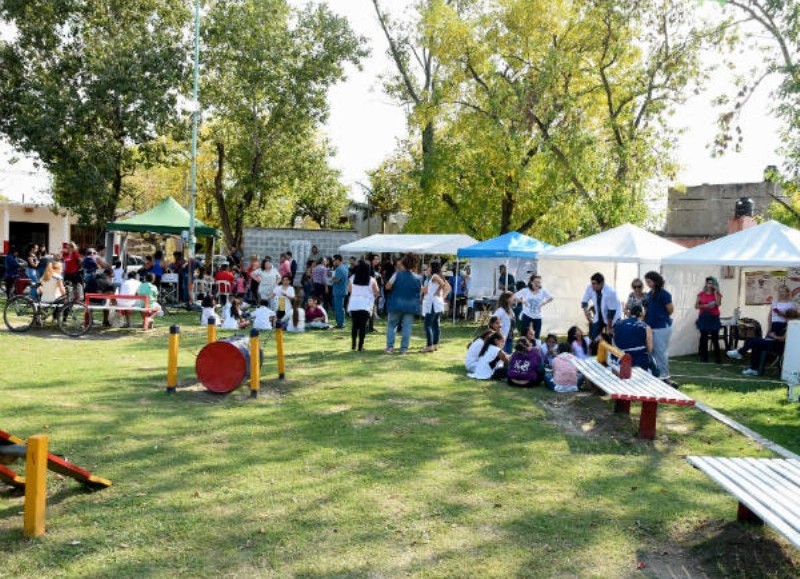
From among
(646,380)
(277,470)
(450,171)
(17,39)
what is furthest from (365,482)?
(17,39)

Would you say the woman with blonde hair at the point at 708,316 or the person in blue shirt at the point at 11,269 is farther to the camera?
the person in blue shirt at the point at 11,269

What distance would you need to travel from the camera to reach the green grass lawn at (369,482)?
4.55 metres

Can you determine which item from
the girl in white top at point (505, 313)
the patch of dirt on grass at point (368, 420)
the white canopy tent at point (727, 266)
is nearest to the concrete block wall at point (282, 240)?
the white canopy tent at point (727, 266)

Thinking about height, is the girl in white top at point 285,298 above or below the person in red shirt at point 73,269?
below

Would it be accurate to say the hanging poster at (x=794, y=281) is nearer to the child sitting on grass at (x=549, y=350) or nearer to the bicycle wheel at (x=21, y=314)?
the child sitting on grass at (x=549, y=350)

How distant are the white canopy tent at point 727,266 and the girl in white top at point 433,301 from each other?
4.22m

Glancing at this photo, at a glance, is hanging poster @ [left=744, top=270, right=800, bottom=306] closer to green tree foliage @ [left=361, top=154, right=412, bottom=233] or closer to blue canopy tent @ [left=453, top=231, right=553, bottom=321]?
blue canopy tent @ [left=453, top=231, right=553, bottom=321]

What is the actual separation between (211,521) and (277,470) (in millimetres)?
1192

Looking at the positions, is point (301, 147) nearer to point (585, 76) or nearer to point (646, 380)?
point (585, 76)

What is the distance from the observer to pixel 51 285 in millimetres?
14359

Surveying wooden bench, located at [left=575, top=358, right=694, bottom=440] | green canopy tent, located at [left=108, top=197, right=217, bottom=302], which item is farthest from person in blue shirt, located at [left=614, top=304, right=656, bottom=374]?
green canopy tent, located at [left=108, top=197, right=217, bottom=302]

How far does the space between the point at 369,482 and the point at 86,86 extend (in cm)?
2302

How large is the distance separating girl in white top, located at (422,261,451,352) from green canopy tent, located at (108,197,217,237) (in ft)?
34.1

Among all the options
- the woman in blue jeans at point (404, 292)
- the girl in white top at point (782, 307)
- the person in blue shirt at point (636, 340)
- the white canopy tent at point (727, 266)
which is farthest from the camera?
the girl in white top at point (782, 307)
